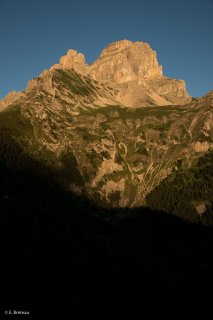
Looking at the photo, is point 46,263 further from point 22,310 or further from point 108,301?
point 22,310

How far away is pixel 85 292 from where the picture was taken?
125 m

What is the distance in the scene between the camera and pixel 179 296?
139750 mm

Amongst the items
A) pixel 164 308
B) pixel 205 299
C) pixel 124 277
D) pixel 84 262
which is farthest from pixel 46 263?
pixel 205 299

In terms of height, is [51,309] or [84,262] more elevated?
[84,262]

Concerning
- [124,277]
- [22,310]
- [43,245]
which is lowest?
[22,310]

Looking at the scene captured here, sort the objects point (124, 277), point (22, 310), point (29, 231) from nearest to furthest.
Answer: point (22, 310) → point (124, 277) → point (29, 231)

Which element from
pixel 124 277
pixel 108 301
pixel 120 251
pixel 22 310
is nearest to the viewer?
pixel 22 310

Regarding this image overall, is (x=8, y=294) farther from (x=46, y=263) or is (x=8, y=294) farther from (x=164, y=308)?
(x=164, y=308)

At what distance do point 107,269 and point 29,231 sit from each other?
3280 cm

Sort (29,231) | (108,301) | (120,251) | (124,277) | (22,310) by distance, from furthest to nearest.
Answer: (120,251) < (29,231) < (124,277) < (108,301) < (22,310)

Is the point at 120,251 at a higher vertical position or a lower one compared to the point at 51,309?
higher

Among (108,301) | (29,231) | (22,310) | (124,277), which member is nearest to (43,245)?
(29,231)

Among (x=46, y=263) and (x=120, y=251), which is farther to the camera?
(x=120, y=251)

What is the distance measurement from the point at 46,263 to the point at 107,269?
22.4m
